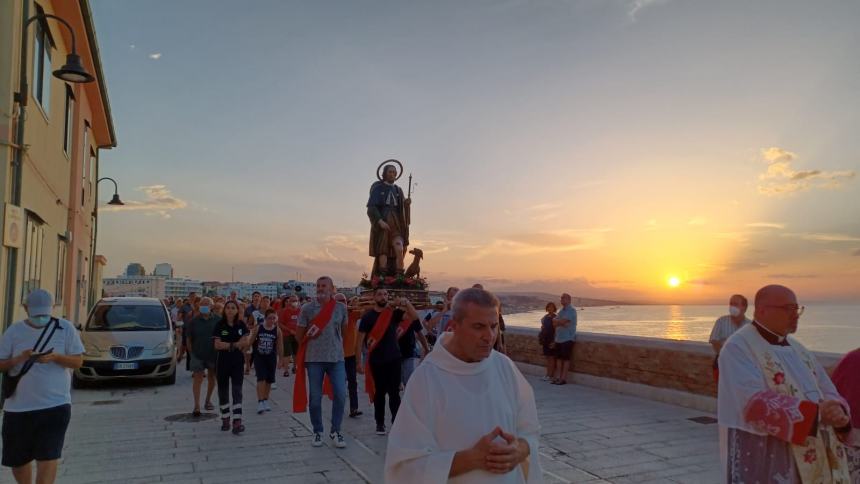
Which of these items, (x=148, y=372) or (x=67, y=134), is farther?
(x=67, y=134)

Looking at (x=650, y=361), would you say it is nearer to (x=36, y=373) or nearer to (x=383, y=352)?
(x=383, y=352)

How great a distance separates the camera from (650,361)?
10102mm

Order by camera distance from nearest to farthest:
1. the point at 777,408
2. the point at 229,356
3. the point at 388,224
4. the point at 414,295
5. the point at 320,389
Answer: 1. the point at 777,408
2. the point at 320,389
3. the point at 229,356
4. the point at 414,295
5. the point at 388,224

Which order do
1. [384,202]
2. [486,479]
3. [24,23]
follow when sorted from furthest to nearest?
1. [384,202]
2. [24,23]
3. [486,479]

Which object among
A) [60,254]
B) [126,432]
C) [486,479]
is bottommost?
[126,432]

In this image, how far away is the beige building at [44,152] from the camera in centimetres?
849

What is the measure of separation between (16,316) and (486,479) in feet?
29.8

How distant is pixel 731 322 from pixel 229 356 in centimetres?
662

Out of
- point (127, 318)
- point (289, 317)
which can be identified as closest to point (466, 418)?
point (289, 317)

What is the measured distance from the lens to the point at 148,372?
37.4 feet

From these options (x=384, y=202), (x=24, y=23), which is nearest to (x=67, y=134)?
(x=24, y=23)

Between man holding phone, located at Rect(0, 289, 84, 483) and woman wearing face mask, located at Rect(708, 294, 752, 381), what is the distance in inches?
287

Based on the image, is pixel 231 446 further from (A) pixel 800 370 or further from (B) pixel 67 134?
(B) pixel 67 134

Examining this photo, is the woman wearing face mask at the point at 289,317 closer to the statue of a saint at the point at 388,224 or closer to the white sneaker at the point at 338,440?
the statue of a saint at the point at 388,224
